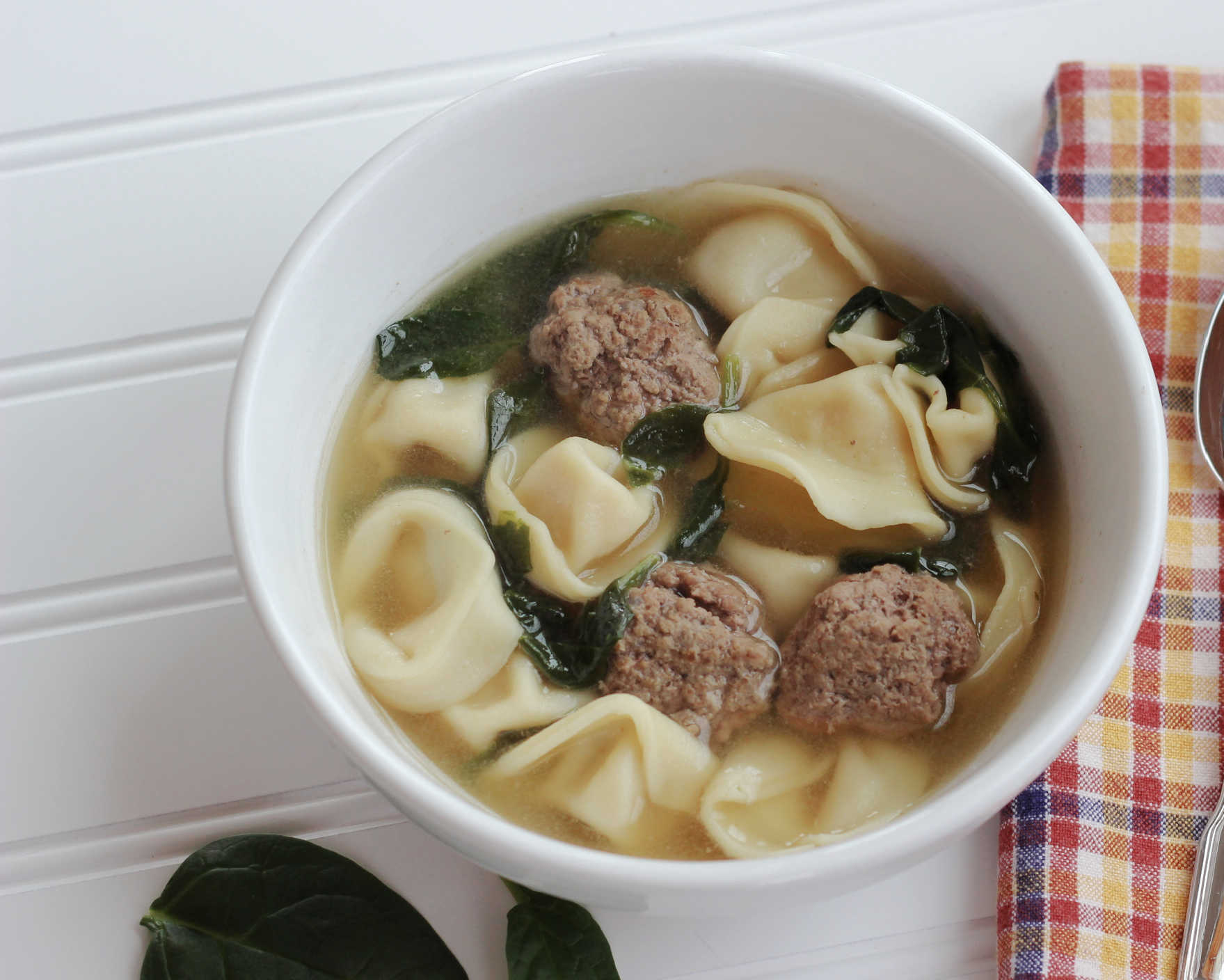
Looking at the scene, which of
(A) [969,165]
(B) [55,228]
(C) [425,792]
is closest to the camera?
(C) [425,792]

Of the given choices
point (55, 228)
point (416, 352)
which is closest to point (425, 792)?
point (416, 352)

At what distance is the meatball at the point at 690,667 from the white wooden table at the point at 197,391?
1.42 ft

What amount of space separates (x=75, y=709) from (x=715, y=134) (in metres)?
1.79

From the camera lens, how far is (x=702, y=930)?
2.28 m

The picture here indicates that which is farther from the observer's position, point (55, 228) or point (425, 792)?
point (55, 228)

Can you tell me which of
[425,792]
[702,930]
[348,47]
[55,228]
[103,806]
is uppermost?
[348,47]

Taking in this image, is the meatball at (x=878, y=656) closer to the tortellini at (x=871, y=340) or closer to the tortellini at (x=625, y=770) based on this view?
the tortellini at (x=625, y=770)

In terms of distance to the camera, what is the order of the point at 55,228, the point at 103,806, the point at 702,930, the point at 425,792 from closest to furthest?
the point at 425,792 < the point at 702,930 < the point at 103,806 < the point at 55,228

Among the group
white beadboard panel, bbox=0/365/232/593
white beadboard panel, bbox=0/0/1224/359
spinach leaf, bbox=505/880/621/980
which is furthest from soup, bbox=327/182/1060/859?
white beadboard panel, bbox=0/0/1224/359

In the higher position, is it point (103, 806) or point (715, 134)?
point (715, 134)

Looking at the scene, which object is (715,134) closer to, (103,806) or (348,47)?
(348,47)

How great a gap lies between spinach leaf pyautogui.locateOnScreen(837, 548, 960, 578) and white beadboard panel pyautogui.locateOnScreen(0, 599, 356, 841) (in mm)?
1096

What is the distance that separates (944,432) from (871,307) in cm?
33

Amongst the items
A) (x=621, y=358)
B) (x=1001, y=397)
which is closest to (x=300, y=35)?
(x=621, y=358)
